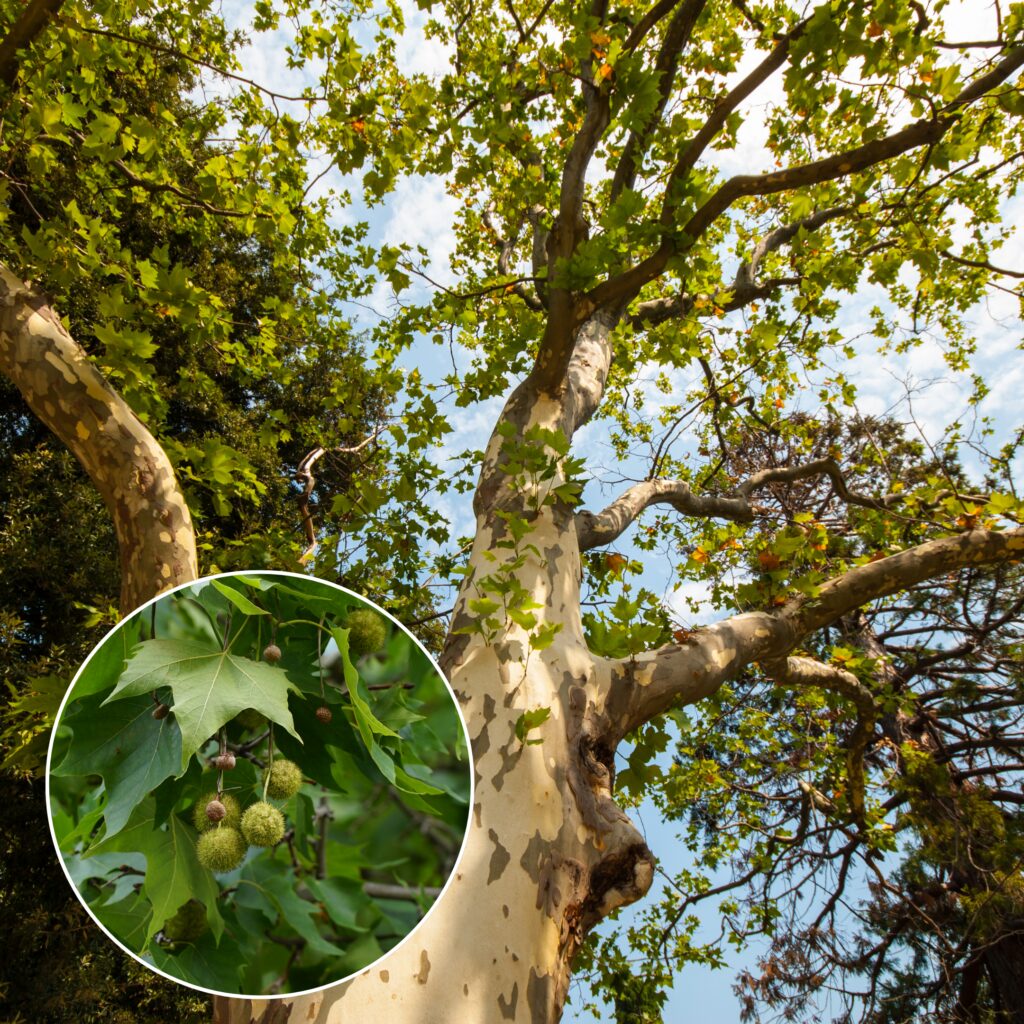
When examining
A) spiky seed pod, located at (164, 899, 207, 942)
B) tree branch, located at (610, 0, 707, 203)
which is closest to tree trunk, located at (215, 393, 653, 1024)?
spiky seed pod, located at (164, 899, 207, 942)

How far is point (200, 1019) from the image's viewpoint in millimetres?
5250

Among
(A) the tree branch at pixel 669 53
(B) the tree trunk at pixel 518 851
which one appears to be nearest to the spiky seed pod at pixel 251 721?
(B) the tree trunk at pixel 518 851

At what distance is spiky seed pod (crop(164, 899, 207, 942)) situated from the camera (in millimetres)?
1067

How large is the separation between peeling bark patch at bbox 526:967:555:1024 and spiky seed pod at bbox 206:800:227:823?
83 cm

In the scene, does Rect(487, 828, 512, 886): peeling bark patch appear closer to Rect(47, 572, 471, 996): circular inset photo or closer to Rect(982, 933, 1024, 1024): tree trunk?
Rect(47, 572, 471, 996): circular inset photo

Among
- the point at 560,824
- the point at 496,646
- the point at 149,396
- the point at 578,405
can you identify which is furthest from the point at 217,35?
the point at 560,824

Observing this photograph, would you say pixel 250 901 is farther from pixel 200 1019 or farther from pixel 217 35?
pixel 217 35

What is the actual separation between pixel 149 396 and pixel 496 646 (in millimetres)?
2208

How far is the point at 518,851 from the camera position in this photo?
5.19 feet

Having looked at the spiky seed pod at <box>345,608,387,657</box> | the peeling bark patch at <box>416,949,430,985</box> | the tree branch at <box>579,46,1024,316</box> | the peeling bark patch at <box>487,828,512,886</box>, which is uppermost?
the tree branch at <box>579,46,1024,316</box>

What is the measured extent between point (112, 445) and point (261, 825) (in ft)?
5.05

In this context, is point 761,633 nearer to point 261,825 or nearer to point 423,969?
point 423,969

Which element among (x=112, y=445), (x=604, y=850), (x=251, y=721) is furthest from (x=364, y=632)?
(x=112, y=445)

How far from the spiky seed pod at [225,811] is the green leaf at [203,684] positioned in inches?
4.3
